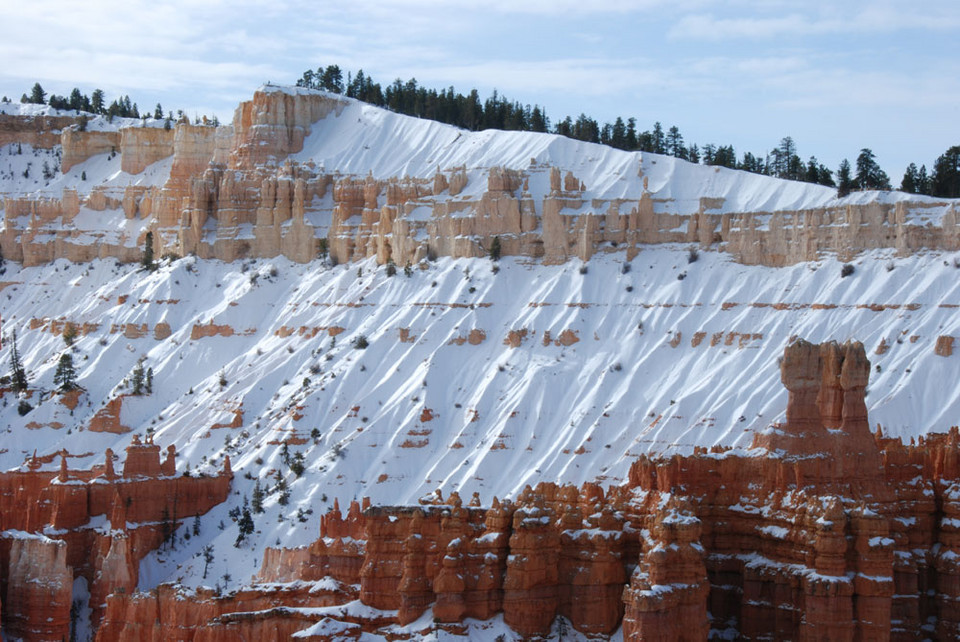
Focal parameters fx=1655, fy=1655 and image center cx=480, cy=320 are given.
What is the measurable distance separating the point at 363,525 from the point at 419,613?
13.4 metres

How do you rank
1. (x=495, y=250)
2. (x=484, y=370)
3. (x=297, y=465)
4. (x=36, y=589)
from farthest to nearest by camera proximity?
(x=495, y=250) < (x=484, y=370) < (x=297, y=465) < (x=36, y=589)

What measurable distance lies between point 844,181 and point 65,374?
54.6 metres

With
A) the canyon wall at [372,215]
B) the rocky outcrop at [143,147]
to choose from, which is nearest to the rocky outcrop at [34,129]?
the canyon wall at [372,215]

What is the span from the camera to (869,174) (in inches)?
4530

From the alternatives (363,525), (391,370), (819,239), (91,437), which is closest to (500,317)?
(391,370)

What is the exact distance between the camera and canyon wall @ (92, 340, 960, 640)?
170 feet

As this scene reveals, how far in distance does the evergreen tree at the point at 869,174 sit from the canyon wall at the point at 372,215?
11.5 m

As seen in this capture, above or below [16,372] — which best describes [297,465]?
below

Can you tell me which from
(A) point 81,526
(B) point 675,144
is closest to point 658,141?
(B) point 675,144

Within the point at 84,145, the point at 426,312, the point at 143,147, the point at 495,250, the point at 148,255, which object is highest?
the point at 84,145

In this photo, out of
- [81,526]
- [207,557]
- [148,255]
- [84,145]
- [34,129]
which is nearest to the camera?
[81,526]

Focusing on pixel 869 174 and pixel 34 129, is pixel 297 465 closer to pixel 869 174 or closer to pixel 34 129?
pixel 869 174

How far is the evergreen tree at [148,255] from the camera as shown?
423ft

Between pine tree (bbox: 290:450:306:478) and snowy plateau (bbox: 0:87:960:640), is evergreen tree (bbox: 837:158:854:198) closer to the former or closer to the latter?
snowy plateau (bbox: 0:87:960:640)
